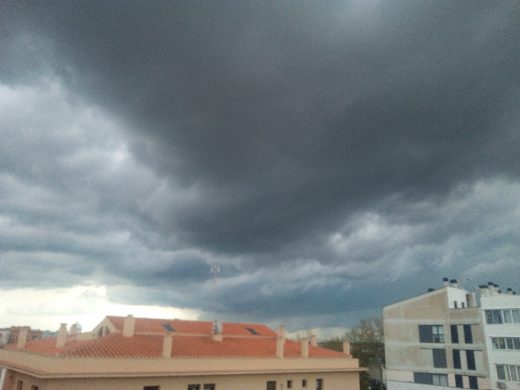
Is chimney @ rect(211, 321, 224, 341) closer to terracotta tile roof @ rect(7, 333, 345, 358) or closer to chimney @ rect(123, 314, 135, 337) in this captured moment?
terracotta tile roof @ rect(7, 333, 345, 358)

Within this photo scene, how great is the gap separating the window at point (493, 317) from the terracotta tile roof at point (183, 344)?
20130 millimetres

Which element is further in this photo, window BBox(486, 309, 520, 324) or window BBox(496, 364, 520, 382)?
window BBox(486, 309, 520, 324)

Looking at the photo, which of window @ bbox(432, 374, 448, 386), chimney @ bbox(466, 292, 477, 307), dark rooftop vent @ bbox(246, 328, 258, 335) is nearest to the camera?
dark rooftop vent @ bbox(246, 328, 258, 335)

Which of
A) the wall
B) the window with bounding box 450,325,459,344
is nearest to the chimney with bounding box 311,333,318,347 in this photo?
the wall

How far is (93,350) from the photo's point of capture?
3131 cm

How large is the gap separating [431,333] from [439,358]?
10.8 feet

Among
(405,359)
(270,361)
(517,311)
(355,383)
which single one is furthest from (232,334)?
(517,311)

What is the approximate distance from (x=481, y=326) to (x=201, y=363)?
37.3m

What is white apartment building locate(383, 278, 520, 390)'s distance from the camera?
4981 cm

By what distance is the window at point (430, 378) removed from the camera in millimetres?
55969

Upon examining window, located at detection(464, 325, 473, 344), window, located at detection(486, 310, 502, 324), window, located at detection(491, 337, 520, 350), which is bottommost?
window, located at detection(491, 337, 520, 350)

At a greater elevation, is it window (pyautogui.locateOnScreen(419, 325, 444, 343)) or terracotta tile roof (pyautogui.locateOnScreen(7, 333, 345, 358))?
window (pyautogui.locateOnScreen(419, 325, 444, 343))

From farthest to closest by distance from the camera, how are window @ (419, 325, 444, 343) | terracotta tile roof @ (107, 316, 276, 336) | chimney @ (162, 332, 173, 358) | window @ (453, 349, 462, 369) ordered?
window @ (419, 325, 444, 343)
window @ (453, 349, 462, 369)
terracotta tile roof @ (107, 316, 276, 336)
chimney @ (162, 332, 173, 358)

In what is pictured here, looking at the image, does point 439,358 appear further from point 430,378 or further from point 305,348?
point 305,348
